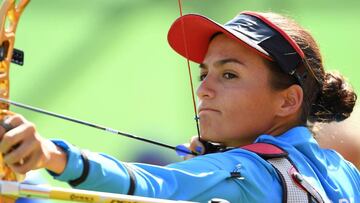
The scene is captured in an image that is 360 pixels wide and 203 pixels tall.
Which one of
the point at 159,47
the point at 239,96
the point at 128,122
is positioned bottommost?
the point at 128,122

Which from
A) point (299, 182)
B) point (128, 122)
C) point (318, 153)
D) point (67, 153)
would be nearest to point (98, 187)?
point (67, 153)

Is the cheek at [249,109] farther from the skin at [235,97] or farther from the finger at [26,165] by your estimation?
the finger at [26,165]

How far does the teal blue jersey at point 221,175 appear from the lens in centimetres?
205

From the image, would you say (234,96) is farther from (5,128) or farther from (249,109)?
(5,128)

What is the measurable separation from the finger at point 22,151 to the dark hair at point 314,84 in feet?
2.95

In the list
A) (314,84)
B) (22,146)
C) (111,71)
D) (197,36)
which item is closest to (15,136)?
(22,146)

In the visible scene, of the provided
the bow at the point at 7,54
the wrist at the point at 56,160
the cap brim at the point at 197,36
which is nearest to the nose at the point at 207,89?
the cap brim at the point at 197,36

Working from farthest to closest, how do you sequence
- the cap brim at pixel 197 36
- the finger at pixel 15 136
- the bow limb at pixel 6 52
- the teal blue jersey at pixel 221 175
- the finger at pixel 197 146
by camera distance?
the finger at pixel 197 146 < the cap brim at pixel 197 36 < the bow limb at pixel 6 52 < the teal blue jersey at pixel 221 175 < the finger at pixel 15 136

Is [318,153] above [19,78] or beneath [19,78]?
above

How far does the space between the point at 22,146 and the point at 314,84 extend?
3.62 feet

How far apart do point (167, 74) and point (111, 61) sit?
0.25m

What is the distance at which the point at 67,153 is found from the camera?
1.99 meters

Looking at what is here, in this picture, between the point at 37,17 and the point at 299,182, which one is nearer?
the point at 299,182

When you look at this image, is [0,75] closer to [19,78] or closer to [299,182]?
[299,182]
